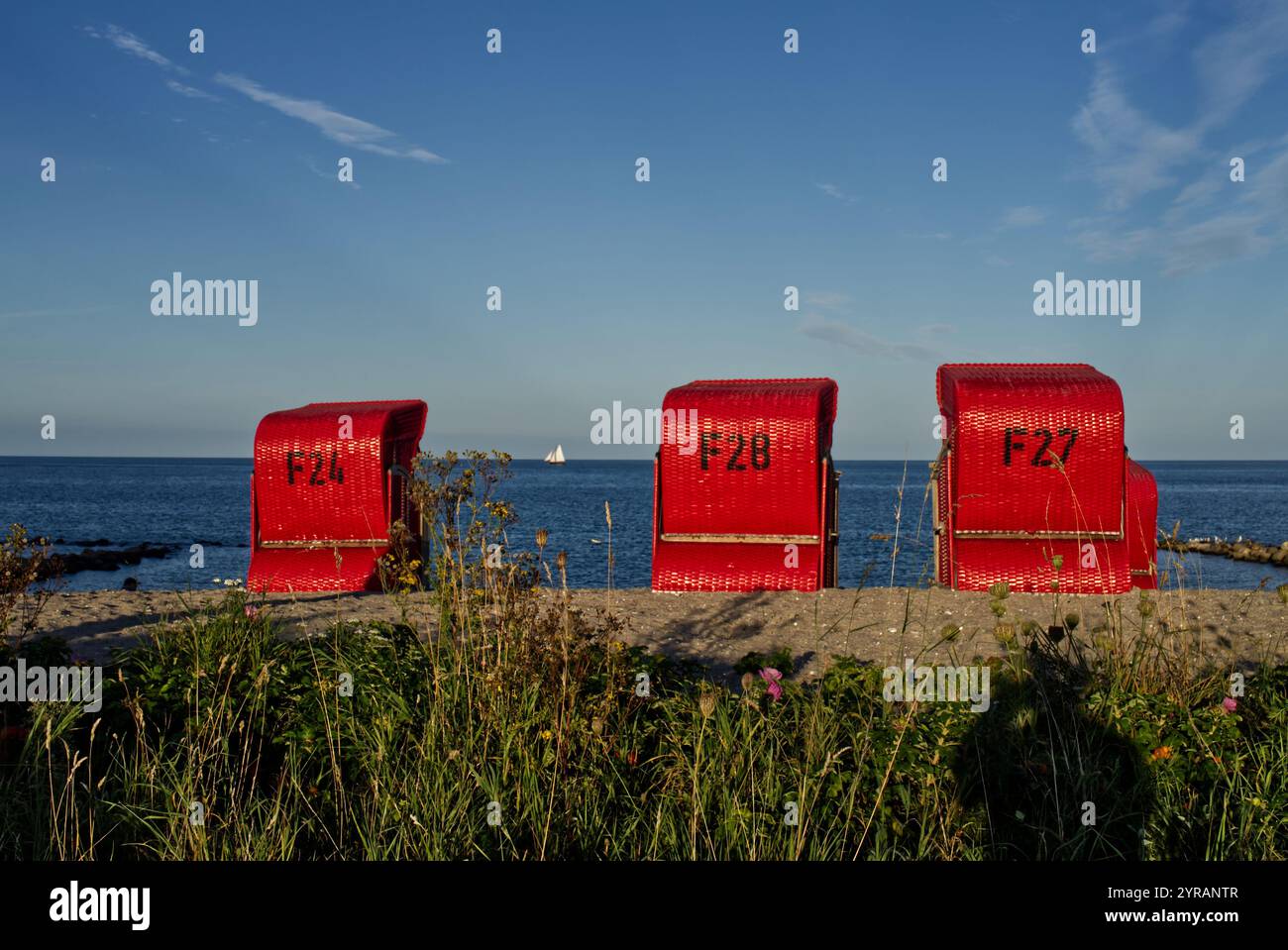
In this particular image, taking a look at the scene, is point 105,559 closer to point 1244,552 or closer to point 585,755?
point 585,755

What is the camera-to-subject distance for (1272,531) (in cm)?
5319

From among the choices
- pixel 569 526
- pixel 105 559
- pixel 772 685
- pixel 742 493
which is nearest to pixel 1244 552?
pixel 569 526

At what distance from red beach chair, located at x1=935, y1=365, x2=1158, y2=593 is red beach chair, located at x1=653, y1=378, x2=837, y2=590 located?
1743 mm

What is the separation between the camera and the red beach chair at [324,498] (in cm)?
1414

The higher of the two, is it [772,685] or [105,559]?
[772,685]

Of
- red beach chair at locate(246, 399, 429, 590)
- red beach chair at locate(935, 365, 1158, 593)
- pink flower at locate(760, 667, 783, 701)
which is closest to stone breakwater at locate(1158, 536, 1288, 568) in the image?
red beach chair at locate(935, 365, 1158, 593)

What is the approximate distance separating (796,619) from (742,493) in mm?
3205

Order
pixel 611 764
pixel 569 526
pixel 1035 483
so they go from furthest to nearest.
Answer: pixel 569 526, pixel 1035 483, pixel 611 764

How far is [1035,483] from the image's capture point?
12.6m

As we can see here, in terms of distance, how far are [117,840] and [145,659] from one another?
6.87ft

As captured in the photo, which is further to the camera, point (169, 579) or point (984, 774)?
point (169, 579)

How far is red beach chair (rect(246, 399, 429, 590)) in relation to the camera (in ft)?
46.4
